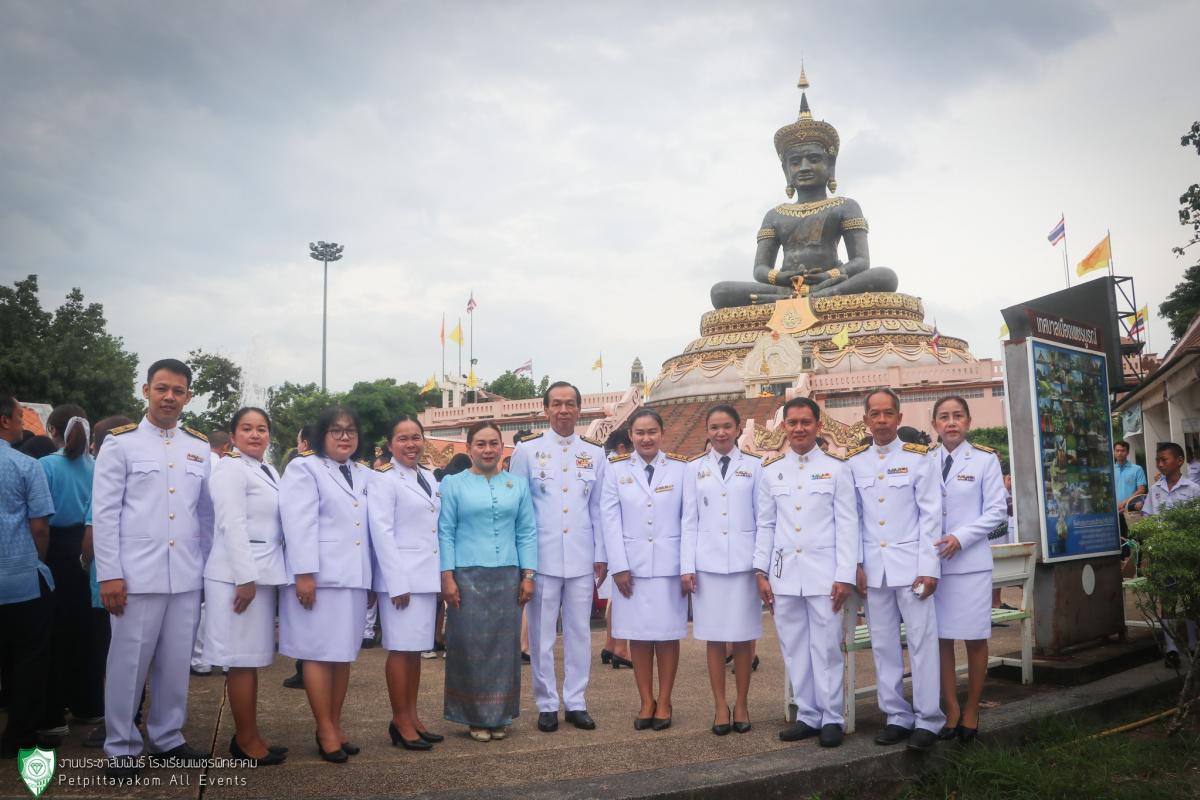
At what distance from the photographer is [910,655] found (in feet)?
15.1

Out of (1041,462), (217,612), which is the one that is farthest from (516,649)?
(1041,462)

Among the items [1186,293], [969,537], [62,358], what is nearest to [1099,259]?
[1186,293]

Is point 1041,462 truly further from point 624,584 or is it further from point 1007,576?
point 624,584

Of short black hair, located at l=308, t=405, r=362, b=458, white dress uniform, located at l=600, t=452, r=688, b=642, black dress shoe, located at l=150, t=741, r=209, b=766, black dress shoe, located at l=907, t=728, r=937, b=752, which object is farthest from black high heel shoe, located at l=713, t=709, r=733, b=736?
black dress shoe, located at l=150, t=741, r=209, b=766

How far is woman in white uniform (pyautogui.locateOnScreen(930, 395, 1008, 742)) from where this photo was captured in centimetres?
460

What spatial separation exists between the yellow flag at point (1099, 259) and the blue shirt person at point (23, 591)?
67.2ft

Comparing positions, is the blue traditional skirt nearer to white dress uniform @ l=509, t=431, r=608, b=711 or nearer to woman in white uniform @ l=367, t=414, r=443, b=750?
woman in white uniform @ l=367, t=414, r=443, b=750

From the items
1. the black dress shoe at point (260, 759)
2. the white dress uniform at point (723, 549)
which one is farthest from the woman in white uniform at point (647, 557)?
the black dress shoe at point (260, 759)

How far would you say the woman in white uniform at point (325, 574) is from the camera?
14.3 feet

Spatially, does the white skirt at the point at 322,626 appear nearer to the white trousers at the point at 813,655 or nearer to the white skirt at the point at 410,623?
the white skirt at the point at 410,623

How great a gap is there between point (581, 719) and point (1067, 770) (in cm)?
245

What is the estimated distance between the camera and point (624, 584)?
523cm

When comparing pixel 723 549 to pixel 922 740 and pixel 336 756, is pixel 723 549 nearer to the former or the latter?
pixel 922 740

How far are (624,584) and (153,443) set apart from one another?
264 centimetres
